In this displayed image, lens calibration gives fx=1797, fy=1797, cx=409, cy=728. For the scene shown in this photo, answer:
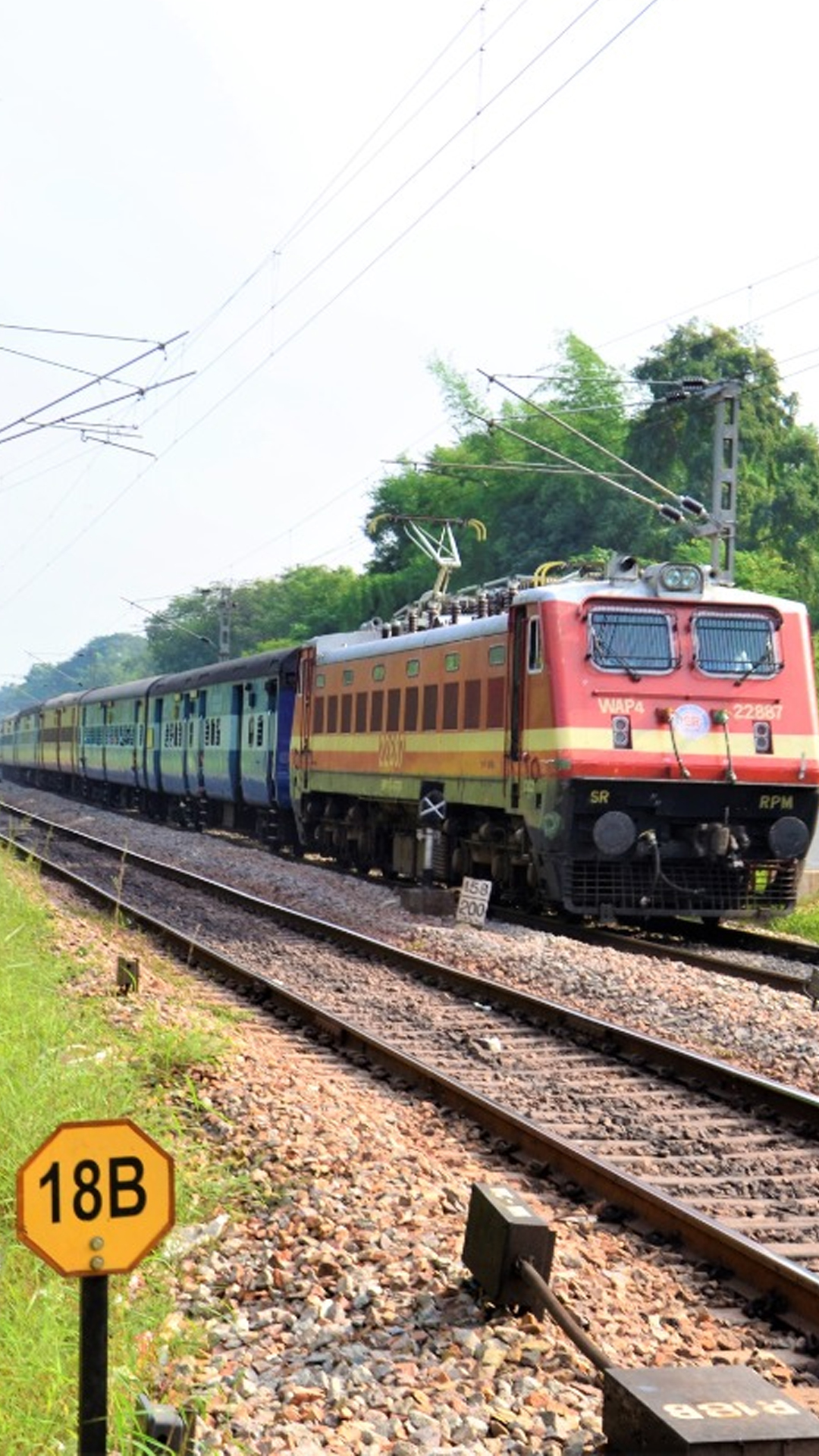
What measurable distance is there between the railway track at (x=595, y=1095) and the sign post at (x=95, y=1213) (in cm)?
275

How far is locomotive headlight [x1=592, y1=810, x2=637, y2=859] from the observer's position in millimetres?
16016

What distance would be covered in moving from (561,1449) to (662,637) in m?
12.5

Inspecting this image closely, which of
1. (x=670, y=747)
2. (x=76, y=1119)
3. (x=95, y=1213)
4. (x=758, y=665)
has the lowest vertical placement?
(x=76, y=1119)

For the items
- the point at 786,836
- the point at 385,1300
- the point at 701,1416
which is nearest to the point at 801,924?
the point at 786,836

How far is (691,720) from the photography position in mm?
16609

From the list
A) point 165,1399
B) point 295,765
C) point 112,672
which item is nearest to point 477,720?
point 295,765

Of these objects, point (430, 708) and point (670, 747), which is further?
point (430, 708)

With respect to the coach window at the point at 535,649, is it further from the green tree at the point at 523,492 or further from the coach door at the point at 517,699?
the green tree at the point at 523,492

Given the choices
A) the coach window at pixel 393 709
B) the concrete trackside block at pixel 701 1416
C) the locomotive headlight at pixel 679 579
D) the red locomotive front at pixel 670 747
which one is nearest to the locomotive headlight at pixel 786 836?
the red locomotive front at pixel 670 747

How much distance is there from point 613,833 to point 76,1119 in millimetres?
10643

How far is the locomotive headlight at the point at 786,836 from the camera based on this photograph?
16766mm

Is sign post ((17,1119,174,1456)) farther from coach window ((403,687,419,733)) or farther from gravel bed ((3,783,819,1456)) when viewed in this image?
coach window ((403,687,419,733))

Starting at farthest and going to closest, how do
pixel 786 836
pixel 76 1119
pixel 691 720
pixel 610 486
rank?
pixel 610 486 < pixel 786 836 < pixel 691 720 < pixel 76 1119

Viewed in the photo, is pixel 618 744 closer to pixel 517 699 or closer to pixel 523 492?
pixel 517 699
